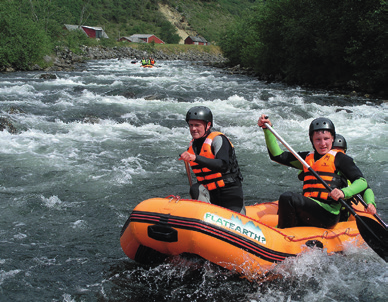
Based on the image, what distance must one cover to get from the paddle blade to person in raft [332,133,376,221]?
180 millimetres

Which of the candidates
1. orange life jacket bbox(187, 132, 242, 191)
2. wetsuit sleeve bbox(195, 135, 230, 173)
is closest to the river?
orange life jacket bbox(187, 132, 242, 191)

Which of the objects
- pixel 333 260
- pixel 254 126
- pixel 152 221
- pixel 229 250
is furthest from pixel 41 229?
pixel 254 126

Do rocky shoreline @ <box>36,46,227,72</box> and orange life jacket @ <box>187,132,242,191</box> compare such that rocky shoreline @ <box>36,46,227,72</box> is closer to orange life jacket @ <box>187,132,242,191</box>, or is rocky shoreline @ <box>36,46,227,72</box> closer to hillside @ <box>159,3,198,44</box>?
orange life jacket @ <box>187,132,242,191</box>

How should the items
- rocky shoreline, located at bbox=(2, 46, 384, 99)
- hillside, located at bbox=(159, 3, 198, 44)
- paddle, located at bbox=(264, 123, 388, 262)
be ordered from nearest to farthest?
paddle, located at bbox=(264, 123, 388, 262) → rocky shoreline, located at bbox=(2, 46, 384, 99) → hillside, located at bbox=(159, 3, 198, 44)

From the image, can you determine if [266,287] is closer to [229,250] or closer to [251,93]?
[229,250]

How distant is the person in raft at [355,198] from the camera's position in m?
3.68

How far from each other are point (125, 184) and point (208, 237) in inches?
127

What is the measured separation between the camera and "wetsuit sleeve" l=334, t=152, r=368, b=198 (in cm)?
365

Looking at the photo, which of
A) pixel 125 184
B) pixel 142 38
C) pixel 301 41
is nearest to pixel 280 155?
pixel 125 184

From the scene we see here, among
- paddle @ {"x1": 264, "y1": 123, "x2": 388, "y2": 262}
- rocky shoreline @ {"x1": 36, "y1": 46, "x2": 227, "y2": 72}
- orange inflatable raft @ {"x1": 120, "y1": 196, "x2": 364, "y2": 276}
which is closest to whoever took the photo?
orange inflatable raft @ {"x1": 120, "y1": 196, "x2": 364, "y2": 276}

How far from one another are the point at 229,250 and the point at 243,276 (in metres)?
0.36

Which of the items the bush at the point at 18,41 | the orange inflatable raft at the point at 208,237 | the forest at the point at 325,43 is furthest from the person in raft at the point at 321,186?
the bush at the point at 18,41

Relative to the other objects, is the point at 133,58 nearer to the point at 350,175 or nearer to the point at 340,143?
the point at 340,143

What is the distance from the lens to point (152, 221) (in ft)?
11.3
